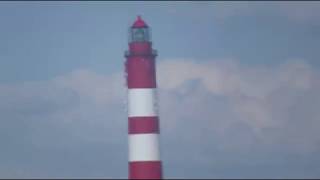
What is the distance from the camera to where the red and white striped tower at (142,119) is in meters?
104

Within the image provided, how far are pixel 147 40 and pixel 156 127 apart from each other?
313 cm

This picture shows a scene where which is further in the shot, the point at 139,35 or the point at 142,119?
the point at 139,35

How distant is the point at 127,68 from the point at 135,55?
55cm

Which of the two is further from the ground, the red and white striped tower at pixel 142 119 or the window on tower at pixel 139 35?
the window on tower at pixel 139 35

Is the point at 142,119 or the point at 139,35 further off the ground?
the point at 139,35

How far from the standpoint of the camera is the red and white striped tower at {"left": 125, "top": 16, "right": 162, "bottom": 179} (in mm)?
104312

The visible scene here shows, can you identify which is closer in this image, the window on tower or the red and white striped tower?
the red and white striped tower

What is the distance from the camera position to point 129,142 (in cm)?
10462

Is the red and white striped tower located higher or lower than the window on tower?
lower

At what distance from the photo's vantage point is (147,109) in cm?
10438

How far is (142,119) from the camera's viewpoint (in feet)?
342

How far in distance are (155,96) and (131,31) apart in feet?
8.24

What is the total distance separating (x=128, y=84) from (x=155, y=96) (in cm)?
A: 104

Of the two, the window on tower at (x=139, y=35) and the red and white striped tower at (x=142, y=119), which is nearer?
the red and white striped tower at (x=142, y=119)
